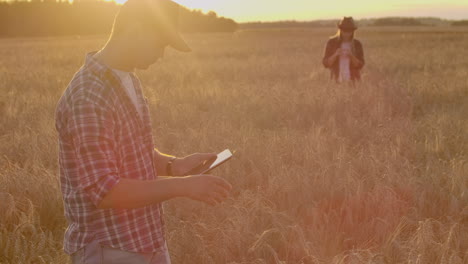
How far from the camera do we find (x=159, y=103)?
7324mm

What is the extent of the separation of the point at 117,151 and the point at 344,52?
20.4 feet

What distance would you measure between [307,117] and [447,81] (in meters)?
4.30

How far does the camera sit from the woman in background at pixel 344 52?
23.0 feet

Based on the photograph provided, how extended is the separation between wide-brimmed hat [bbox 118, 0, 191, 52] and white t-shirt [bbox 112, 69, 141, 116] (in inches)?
7.7

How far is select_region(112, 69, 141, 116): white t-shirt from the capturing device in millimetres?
1547

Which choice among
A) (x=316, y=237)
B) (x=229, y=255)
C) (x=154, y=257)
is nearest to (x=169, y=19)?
(x=154, y=257)

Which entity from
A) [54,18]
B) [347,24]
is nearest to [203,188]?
[347,24]

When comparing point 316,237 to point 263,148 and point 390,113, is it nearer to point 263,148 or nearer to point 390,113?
point 263,148

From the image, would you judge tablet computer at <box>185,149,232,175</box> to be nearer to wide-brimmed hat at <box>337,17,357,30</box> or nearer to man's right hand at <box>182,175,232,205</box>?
man's right hand at <box>182,175,232,205</box>

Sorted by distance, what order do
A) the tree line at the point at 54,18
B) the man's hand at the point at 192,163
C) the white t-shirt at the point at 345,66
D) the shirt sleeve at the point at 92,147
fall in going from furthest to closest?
the tree line at the point at 54,18, the white t-shirt at the point at 345,66, the man's hand at the point at 192,163, the shirt sleeve at the point at 92,147

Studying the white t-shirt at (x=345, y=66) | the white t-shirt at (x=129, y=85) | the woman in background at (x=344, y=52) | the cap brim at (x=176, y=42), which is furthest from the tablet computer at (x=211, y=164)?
the white t-shirt at (x=345, y=66)

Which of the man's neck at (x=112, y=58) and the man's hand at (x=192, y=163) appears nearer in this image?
the man's neck at (x=112, y=58)

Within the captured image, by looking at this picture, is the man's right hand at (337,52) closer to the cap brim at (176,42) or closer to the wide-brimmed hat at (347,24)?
the wide-brimmed hat at (347,24)

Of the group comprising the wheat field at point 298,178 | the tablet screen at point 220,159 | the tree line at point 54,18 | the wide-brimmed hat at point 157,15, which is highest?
the tree line at point 54,18
